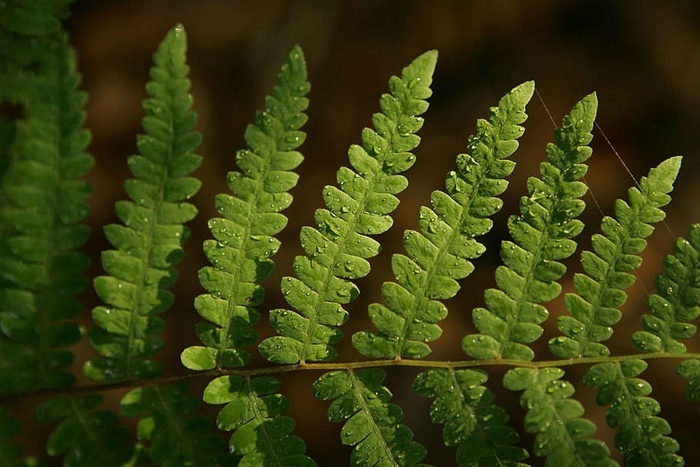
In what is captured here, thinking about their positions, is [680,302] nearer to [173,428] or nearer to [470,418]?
[470,418]

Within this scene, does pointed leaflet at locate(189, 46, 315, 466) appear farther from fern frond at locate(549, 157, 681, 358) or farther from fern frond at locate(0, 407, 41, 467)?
fern frond at locate(549, 157, 681, 358)

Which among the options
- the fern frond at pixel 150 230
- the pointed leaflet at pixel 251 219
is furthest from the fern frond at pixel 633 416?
the fern frond at pixel 150 230

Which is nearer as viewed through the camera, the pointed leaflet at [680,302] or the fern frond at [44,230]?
the fern frond at [44,230]

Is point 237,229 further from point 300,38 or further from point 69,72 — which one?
point 300,38

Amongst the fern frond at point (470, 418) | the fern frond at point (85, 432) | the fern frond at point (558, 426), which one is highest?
the fern frond at point (558, 426)

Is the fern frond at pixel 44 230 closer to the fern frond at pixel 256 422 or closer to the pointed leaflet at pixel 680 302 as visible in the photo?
the fern frond at pixel 256 422

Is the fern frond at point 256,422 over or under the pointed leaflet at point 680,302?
under

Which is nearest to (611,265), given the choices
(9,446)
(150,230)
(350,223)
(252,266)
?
(350,223)
